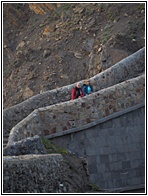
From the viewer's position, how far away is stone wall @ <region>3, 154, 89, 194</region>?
924 centimetres

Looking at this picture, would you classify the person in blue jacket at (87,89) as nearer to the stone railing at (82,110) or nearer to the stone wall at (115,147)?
the stone railing at (82,110)

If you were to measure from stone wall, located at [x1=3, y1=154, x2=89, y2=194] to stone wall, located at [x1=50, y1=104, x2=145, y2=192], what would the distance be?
11.4ft

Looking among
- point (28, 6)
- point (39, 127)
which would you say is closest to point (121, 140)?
point (39, 127)

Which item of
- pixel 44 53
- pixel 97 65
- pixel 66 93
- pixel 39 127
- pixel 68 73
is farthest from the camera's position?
pixel 44 53

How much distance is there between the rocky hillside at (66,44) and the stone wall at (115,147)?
323 inches

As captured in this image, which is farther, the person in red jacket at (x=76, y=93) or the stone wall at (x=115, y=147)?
the person in red jacket at (x=76, y=93)

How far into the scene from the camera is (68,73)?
27031 millimetres

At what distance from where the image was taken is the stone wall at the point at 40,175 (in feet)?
30.3

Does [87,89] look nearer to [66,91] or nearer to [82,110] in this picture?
[66,91]

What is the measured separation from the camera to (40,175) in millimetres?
9852

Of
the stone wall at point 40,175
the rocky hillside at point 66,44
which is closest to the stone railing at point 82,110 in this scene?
the stone wall at point 40,175

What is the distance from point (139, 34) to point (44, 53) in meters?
5.17

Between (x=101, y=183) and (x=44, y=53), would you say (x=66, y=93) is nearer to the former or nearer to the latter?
(x=101, y=183)

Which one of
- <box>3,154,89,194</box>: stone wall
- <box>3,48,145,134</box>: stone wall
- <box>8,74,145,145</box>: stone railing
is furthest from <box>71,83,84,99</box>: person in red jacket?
<box>3,154,89,194</box>: stone wall
